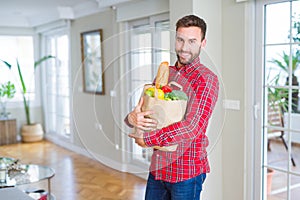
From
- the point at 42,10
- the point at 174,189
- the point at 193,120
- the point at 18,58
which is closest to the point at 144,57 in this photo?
the point at 193,120

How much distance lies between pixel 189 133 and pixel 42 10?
5910 mm

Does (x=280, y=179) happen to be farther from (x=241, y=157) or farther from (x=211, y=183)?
(x=211, y=183)

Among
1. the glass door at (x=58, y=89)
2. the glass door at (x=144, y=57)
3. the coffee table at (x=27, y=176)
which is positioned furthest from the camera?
the glass door at (x=58, y=89)

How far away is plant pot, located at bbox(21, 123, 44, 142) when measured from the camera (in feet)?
23.8

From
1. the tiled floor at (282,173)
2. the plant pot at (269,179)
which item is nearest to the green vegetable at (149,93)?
the tiled floor at (282,173)

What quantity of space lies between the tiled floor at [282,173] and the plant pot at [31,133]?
17.0 ft

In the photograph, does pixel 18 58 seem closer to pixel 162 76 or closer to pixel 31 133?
pixel 31 133

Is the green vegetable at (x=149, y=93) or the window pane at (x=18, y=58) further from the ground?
the window pane at (x=18, y=58)

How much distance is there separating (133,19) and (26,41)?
12.5ft

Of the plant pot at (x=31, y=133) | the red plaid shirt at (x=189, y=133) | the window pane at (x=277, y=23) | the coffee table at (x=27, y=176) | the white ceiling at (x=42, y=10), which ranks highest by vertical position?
the white ceiling at (x=42, y=10)

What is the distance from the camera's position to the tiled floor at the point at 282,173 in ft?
9.91

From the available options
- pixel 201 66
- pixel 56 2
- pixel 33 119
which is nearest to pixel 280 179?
pixel 201 66

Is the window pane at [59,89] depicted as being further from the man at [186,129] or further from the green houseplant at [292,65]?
the man at [186,129]

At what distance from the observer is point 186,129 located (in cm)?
124
